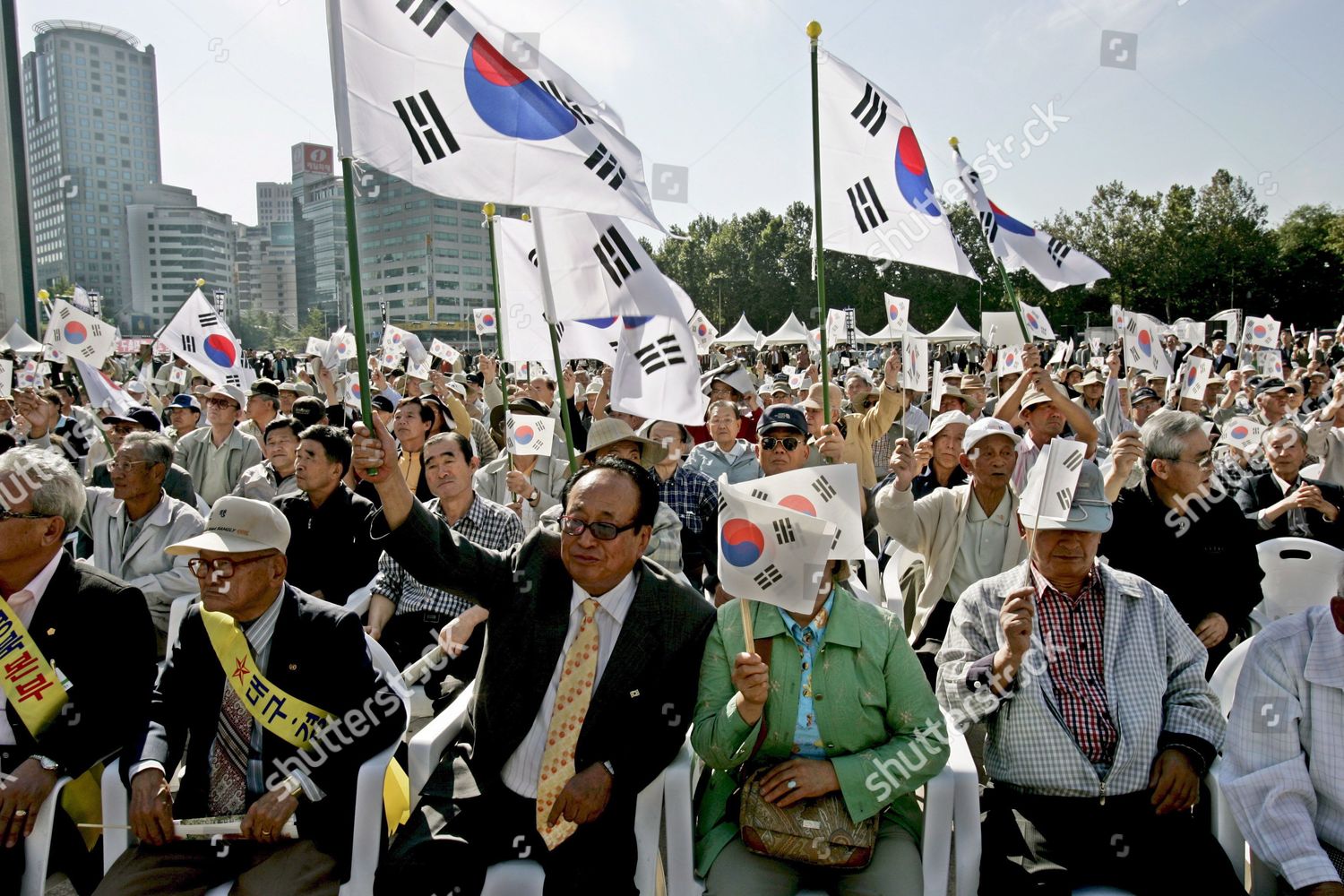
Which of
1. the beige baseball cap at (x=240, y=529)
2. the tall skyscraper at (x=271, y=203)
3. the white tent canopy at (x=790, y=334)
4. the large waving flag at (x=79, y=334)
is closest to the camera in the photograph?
the beige baseball cap at (x=240, y=529)

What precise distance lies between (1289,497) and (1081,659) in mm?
2822

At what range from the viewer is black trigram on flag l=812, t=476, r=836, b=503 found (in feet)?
8.29

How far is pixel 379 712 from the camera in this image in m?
2.77

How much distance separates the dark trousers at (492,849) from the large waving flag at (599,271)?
2149 mm

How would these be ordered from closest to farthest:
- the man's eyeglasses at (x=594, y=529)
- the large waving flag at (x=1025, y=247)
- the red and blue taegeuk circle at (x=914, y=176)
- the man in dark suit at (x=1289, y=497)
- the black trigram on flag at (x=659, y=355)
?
the man's eyeglasses at (x=594, y=529)
the black trigram on flag at (x=659, y=355)
the man in dark suit at (x=1289, y=497)
the red and blue taegeuk circle at (x=914, y=176)
the large waving flag at (x=1025, y=247)

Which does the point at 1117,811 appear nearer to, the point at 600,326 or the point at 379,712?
the point at 379,712

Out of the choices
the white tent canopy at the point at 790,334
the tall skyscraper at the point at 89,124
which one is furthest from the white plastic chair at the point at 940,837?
the tall skyscraper at the point at 89,124

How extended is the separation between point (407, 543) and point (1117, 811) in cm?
225

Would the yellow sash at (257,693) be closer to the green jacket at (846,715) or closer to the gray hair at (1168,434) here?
the green jacket at (846,715)

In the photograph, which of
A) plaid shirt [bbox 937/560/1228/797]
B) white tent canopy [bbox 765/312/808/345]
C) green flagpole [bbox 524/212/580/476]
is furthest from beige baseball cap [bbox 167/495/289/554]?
white tent canopy [bbox 765/312/808/345]

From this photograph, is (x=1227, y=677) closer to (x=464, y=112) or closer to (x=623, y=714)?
(x=623, y=714)

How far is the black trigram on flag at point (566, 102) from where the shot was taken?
3.42 meters

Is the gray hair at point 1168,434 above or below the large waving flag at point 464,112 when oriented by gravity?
below

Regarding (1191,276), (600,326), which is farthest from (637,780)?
(1191,276)
